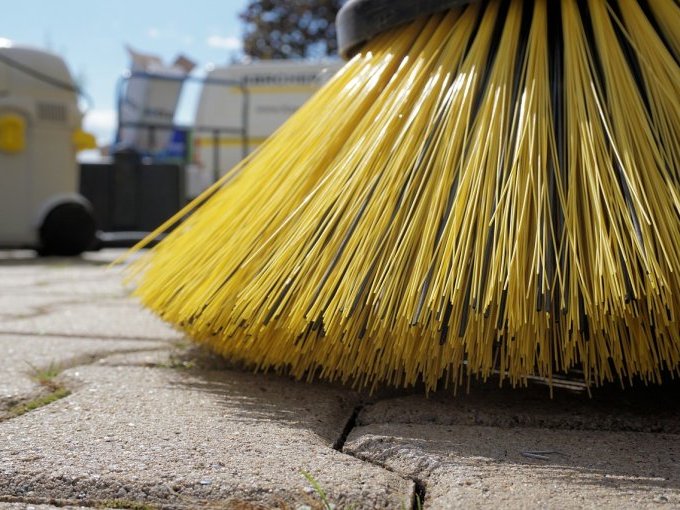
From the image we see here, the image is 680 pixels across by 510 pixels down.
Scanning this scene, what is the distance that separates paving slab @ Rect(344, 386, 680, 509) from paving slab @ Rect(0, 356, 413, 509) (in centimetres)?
4

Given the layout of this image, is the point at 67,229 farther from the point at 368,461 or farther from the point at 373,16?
the point at 368,461

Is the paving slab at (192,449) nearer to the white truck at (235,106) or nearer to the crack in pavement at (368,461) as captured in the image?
the crack in pavement at (368,461)

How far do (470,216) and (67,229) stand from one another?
10.5ft

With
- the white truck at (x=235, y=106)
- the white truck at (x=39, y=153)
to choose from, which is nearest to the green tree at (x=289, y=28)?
the white truck at (x=235, y=106)

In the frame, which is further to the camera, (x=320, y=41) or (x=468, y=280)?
(x=320, y=41)

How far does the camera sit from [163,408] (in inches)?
32.1

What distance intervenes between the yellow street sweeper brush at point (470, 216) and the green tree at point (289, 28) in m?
15.0

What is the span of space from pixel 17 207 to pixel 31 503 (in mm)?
3223

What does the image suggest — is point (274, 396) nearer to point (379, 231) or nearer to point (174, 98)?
point (379, 231)

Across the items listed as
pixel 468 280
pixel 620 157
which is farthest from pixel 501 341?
pixel 620 157

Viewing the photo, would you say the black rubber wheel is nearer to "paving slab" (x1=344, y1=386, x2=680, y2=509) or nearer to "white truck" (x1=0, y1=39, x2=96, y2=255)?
"white truck" (x1=0, y1=39, x2=96, y2=255)

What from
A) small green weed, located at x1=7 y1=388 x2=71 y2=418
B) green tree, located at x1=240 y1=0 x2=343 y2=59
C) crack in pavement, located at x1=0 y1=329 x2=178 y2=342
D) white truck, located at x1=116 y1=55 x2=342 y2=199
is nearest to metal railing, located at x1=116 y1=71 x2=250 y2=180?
white truck, located at x1=116 y1=55 x2=342 y2=199

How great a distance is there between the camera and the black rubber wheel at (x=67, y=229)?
361 cm

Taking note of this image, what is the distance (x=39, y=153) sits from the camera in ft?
11.8
